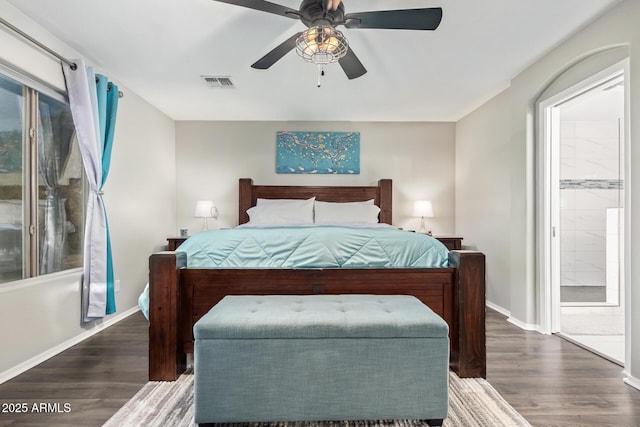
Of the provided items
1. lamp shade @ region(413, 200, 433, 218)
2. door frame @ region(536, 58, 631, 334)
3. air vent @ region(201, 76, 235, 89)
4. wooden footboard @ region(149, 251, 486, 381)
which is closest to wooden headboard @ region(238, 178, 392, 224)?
lamp shade @ region(413, 200, 433, 218)

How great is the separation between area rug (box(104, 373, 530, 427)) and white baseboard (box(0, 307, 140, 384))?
94 cm

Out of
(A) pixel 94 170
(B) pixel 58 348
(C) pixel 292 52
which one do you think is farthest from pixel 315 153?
(B) pixel 58 348

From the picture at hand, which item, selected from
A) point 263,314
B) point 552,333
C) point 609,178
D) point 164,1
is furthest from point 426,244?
point 609,178

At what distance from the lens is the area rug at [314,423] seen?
5.36 feet

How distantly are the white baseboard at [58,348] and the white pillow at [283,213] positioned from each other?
170 cm

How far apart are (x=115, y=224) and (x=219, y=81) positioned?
1.73 m

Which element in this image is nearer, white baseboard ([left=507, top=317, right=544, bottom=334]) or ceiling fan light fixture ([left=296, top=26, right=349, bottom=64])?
ceiling fan light fixture ([left=296, top=26, right=349, bottom=64])

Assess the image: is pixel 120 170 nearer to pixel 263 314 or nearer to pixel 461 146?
pixel 263 314

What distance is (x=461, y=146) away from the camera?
462cm

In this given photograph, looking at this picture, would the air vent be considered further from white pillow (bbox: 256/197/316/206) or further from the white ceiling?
white pillow (bbox: 256/197/316/206)

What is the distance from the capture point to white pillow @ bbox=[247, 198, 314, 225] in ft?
13.3

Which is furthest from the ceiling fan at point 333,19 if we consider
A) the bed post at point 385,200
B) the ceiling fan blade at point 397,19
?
the bed post at point 385,200

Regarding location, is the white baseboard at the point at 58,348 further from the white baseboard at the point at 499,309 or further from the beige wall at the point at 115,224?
the white baseboard at the point at 499,309

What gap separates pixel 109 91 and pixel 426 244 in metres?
3.04
